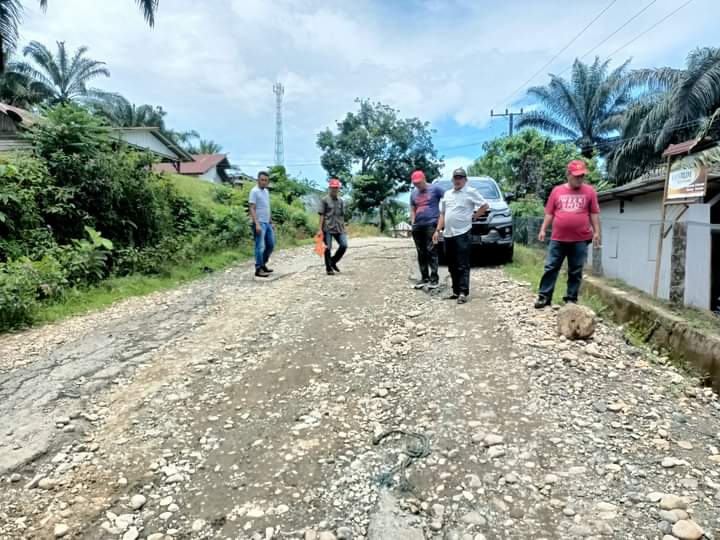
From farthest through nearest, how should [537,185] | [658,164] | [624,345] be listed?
[658,164] < [537,185] < [624,345]

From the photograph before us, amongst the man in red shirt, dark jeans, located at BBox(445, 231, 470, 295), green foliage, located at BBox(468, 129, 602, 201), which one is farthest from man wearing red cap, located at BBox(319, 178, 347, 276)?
green foliage, located at BBox(468, 129, 602, 201)

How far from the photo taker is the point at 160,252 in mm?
9016

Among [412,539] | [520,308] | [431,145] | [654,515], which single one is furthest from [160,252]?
[431,145]

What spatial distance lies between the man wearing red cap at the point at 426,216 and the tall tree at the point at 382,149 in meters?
26.0

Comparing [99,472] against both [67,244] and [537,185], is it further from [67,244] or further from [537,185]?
[537,185]

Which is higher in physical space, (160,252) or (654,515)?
(160,252)

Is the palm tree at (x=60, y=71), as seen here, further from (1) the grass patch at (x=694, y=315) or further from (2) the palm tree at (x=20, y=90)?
(1) the grass patch at (x=694, y=315)

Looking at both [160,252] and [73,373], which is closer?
[73,373]

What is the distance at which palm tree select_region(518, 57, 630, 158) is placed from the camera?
29.2 m

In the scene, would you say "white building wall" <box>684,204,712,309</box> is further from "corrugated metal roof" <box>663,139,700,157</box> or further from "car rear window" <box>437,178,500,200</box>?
"car rear window" <box>437,178,500,200</box>

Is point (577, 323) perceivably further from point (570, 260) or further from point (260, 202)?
point (260, 202)

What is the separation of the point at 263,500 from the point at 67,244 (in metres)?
7.24

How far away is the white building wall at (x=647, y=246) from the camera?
654 centimetres

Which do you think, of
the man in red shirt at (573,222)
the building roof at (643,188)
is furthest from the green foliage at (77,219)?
the building roof at (643,188)
